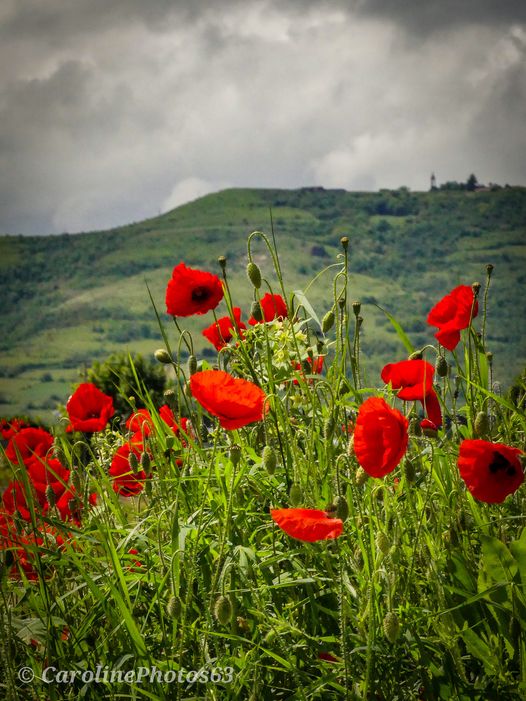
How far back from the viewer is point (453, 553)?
5.97ft

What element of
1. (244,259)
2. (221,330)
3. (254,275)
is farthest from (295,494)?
(244,259)

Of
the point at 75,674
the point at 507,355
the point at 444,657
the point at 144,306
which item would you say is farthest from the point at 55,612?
the point at 144,306

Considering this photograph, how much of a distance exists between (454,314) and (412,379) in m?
0.25

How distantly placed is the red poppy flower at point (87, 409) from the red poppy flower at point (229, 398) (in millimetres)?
1025

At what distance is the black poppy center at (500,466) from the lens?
163cm

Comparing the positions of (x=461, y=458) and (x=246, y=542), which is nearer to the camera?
(x=461, y=458)

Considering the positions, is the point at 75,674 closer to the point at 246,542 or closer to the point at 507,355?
the point at 246,542

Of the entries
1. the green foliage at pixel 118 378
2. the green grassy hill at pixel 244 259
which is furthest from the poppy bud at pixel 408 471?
the green grassy hill at pixel 244 259

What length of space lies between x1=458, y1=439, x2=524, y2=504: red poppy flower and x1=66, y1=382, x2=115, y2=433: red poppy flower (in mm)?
1369

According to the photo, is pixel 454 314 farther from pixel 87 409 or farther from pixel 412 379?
pixel 87 409

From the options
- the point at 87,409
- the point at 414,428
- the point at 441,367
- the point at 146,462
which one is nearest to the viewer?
the point at 146,462

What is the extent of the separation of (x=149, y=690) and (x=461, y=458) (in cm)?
81

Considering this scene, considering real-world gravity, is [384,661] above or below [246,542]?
below

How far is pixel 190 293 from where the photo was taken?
8.62ft
